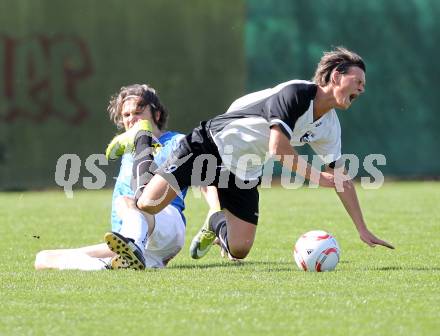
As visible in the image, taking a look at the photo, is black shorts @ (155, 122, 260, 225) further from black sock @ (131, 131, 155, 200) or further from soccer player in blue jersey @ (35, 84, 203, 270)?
soccer player in blue jersey @ (35, 84, 203, 270)

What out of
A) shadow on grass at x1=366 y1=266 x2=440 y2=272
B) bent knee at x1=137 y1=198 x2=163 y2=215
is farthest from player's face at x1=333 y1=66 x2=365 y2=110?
bent knee at x1=137 y1=198 x2=163 y2=215

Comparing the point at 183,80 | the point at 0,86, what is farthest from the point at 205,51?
the point at 0,86

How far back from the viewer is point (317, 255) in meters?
7.10

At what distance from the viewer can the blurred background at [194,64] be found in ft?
59.8

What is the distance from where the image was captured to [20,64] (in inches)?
715

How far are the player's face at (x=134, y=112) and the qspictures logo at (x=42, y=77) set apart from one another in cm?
1042

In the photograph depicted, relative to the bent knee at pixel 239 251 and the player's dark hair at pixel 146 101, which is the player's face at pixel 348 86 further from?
the player's dark hair at pixel 146 101

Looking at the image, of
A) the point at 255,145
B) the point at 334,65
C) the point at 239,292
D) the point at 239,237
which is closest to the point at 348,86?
the point at 334,65

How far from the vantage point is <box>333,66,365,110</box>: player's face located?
713cm

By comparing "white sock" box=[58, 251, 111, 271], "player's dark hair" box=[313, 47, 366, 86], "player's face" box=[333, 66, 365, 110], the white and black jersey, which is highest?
"player's dark hair" box=[313, 47, 366, 86]

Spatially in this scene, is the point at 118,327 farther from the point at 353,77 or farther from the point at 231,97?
the point at 231,97

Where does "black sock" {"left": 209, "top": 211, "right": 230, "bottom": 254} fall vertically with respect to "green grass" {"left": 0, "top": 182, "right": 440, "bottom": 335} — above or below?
above

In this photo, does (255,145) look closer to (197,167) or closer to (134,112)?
(197,167)

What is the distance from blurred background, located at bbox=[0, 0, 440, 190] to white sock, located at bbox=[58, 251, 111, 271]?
10.7 metres
